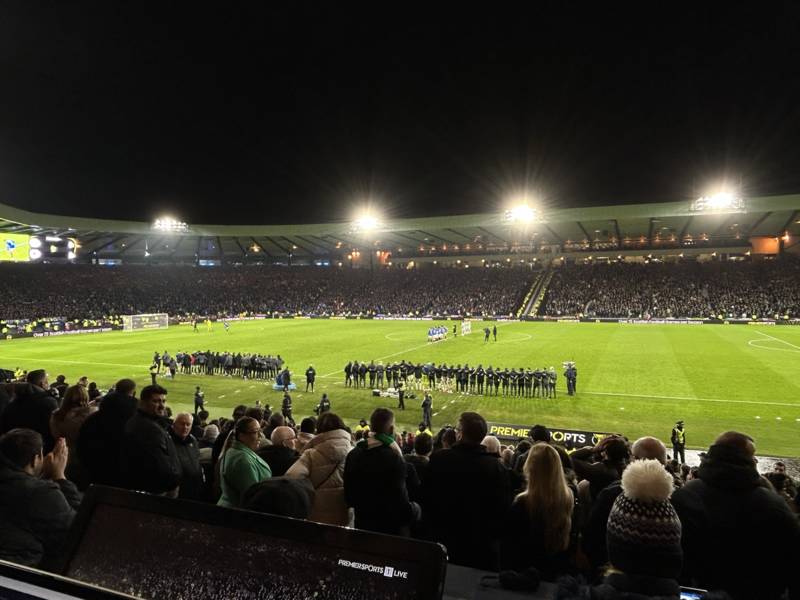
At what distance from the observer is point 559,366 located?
1126 inches

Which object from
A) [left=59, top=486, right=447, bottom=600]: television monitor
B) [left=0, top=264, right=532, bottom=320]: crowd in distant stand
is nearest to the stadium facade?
[left=0, top=264, right=532, bottom=320]: crowd in distant stand

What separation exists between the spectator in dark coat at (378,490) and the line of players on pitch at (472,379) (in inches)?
675

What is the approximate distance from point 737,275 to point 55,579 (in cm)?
7292

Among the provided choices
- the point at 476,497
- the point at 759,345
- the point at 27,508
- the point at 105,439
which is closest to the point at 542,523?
the point at 476,497

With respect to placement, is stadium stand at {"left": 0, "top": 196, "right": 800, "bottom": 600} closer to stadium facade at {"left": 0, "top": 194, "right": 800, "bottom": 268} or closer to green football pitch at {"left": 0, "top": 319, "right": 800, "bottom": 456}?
green football pitch at {"left": 0, "top": 319, "right": 800, "bottom": 456}

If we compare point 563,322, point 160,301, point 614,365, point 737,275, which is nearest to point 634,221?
point 737,275

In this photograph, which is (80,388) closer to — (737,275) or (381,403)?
(381,403)

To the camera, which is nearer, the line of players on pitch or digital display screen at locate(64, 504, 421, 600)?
digital display screen at locate(64, 504, 421, 600)

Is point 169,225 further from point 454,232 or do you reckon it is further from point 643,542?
point 643,542

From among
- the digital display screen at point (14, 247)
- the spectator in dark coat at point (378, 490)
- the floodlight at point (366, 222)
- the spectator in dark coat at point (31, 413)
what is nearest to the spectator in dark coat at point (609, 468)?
the spectator in dark coat at point (378, 490)

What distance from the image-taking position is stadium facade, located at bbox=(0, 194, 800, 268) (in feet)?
188

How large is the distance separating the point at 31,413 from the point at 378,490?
5720mm

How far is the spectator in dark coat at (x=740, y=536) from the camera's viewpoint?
3609 millimetres

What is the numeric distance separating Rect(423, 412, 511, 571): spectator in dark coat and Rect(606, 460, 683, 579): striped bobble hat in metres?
1.84
